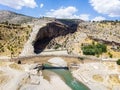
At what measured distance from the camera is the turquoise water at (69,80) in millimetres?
100181

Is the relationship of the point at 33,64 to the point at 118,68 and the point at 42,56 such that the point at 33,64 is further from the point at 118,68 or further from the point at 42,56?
the point at 118,68

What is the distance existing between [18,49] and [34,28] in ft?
122

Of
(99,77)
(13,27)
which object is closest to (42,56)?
(99,77)

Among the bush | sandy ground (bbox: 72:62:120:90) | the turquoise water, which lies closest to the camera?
sandy ground (bbox: 72:62:120:90)

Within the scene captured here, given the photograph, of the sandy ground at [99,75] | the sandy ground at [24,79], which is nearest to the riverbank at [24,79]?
the sandy ground at [24,79]

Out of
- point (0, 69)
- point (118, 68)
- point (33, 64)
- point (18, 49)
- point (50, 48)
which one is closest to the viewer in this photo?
point (0, 69)

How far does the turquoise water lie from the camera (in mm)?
100181

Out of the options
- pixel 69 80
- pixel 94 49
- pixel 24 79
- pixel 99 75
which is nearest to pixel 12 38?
pixel 94 49

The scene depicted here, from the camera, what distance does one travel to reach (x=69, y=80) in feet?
366

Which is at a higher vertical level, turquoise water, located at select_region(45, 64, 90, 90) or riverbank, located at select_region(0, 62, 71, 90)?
riverbank, located at select_region(0, 62, 71, 90)

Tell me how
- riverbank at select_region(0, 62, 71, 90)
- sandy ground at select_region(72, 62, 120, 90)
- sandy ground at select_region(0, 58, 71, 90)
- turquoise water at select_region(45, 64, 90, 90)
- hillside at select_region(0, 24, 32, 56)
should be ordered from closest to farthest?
sandy ground at select_region(0, 58, 71, 90) → riverbank at select_region(0, 62, 71, 90) → sandy ground at select_region(72, 62, 120, 90) → turquoise water at select_region(45, 64, 90, 90) → hillside at select_region(0, 24, 32, 56)

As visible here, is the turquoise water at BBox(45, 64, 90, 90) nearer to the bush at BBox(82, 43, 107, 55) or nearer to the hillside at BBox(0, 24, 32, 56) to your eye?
the hillside at BBox(0, 24, 32, 56)

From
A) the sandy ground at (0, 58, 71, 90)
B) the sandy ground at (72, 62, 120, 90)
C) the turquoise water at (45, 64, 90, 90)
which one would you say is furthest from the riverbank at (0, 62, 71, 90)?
the sandy ground at (72, 62, 120, 90)

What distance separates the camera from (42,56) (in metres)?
133
